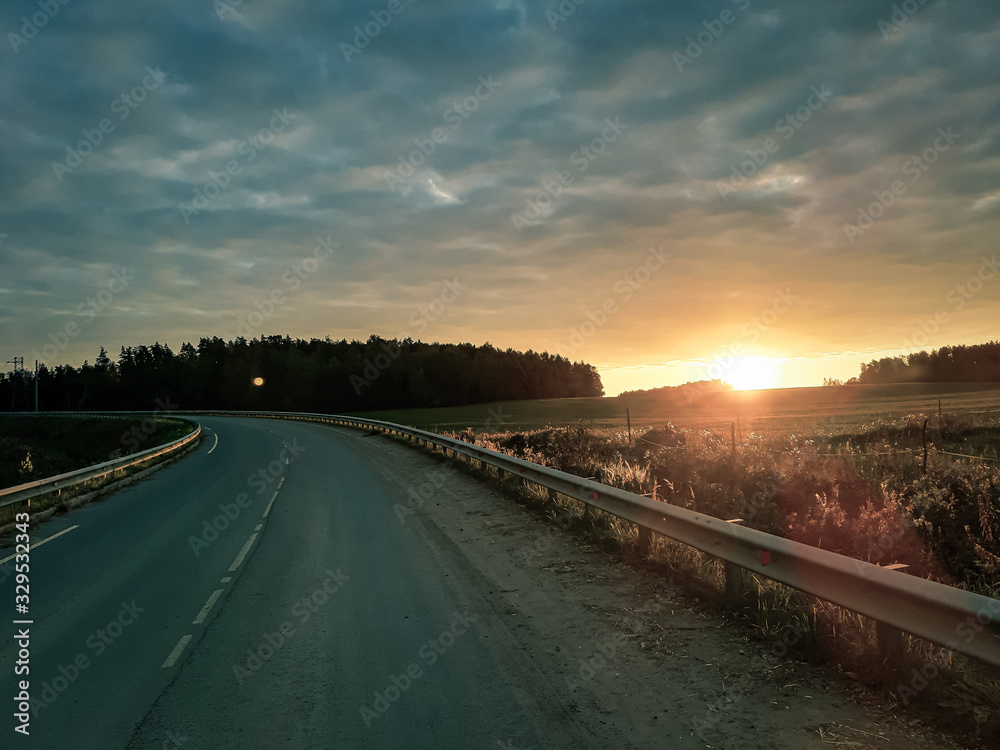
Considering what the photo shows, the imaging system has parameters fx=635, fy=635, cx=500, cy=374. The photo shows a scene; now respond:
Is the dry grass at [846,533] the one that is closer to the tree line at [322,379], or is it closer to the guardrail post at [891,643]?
the guardrail post at [891,643]

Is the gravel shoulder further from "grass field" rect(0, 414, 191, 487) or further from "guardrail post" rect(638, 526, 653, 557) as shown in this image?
"grass field" rect(0, 414, 191, 487)

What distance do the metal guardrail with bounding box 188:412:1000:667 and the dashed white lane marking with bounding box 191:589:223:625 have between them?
15.4ft

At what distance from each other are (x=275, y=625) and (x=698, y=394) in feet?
274

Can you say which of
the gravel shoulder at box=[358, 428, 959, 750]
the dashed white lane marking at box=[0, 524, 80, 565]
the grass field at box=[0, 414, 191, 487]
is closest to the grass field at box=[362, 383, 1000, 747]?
the gravel shoulder at box=[358, 428, 959, 750]

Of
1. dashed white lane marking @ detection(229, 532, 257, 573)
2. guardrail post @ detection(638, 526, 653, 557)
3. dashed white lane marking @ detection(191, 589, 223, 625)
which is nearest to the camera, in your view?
dashed white lane marking @ detection(191, 589, 223, 625)

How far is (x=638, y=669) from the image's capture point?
455cm

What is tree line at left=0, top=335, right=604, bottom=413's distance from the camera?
113 m

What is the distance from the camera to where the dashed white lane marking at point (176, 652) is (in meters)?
5.03

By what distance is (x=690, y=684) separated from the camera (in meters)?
4.27

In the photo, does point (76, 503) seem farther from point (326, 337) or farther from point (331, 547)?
point (326, 337)

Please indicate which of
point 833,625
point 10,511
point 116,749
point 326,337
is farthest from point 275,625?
point 326,337

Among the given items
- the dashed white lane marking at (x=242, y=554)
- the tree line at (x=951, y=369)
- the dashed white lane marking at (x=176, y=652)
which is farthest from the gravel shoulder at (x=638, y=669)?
the tree line at (x=951, y=369)

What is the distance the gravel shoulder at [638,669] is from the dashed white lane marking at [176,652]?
2.48 metres

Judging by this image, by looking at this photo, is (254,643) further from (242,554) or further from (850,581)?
(850,581)
